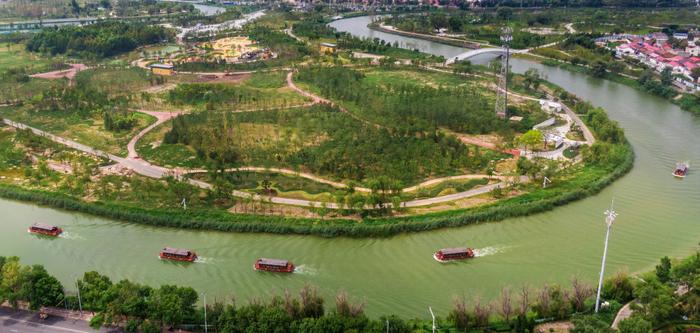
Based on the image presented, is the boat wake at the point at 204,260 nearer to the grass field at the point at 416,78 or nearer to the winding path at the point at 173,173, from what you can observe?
the winding path at the point at 173,173

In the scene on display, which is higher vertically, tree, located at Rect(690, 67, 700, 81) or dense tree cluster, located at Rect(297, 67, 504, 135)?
tree, located at Rect(690, 67, 700, 81)

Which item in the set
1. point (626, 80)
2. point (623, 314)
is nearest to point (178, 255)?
point (623, 314)

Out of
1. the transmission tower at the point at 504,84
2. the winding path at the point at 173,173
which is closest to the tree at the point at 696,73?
the transmission tower at the point at 504,84

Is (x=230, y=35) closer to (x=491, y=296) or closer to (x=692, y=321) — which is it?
(x=491, y=296)

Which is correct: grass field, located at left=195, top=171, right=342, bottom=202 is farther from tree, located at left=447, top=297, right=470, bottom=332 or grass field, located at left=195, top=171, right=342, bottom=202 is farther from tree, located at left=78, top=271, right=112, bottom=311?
tree, located at left=447, top=297, right=470, bottom=332

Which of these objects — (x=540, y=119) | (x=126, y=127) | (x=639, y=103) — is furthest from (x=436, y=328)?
(x=639, y=103)

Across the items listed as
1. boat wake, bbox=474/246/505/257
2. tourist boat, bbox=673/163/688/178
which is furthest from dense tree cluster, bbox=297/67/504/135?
boat wake, bbox=474/246/505/257
